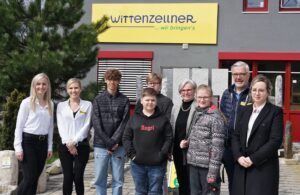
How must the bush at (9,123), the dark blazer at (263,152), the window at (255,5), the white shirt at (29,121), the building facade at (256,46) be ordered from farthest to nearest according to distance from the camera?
1. the window at (255,5)
2. the building facade at (256,46)
3. the bush at (9,123)
4. the white shirt at (29,121)
5. the dark blazer at (263,152)

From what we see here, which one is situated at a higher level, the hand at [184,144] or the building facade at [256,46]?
the building facade at [256,46]

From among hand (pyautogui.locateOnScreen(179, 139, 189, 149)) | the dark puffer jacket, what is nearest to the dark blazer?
the dark puffer jacket

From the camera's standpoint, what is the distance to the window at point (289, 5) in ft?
Answer: 49.0

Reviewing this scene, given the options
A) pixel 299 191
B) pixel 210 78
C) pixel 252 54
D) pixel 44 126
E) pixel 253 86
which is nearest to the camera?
pixel 253 86

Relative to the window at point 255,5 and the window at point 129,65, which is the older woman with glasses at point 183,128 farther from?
the window at point 255,5

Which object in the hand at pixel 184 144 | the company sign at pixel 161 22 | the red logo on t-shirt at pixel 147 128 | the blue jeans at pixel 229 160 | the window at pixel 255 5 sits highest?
the window at pixel 255 5

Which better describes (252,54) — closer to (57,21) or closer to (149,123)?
(57,21)

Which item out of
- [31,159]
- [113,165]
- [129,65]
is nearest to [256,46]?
[129,65]

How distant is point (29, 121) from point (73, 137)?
0.56m

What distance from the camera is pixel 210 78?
8438 mm

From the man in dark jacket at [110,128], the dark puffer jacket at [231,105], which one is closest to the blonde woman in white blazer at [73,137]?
the man in dark jacket at [110,128]

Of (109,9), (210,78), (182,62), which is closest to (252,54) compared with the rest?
(182,62)

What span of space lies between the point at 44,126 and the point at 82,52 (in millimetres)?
4526

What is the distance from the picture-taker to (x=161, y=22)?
1520cm
